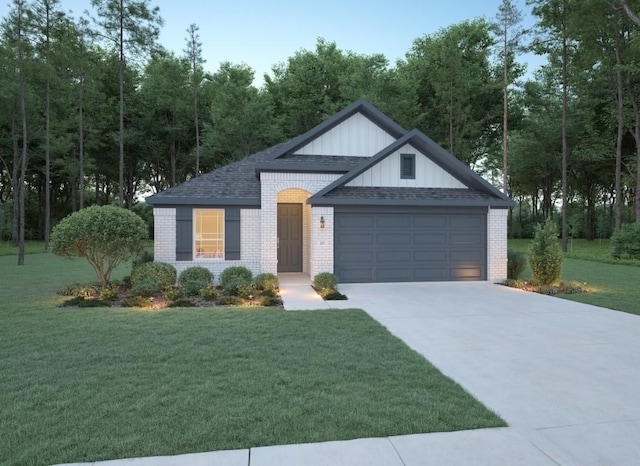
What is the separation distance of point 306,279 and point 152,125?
93.4 ft

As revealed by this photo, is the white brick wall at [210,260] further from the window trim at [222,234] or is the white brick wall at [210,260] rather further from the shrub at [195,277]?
the shrub at [195,277]

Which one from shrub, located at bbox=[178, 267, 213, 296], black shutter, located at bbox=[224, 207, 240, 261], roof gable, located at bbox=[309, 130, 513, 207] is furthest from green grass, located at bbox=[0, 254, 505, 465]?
roof gable, located at bbox=[309, 130, 513, 207]

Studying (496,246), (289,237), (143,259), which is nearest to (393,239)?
(496,246)

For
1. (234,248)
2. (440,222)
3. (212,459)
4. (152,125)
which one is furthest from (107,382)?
(152,125)

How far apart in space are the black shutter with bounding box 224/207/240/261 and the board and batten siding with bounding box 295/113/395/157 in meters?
3.23

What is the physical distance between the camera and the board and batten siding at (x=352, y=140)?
14305 mm

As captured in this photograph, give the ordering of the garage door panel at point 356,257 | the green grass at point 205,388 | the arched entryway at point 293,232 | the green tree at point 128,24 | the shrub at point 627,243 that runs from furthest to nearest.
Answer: the green tree at point 128,24 < the shrub at point 627,243 < the arched entryway at point 293,232 < the garage door panel at point 356,257 < the green grass at point 205,388

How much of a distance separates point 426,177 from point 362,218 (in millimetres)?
2815

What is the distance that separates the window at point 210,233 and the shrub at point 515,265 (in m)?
9.98

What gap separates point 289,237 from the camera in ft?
50.6

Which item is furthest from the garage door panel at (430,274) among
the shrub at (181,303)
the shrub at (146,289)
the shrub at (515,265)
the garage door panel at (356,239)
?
the shrub at (146,289)

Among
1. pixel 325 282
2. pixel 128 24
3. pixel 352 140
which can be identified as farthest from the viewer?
pixel 128 24

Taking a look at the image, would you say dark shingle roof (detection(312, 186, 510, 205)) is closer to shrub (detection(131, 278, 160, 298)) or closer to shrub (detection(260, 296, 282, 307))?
shrub (detection(260, 296, 282, 307))

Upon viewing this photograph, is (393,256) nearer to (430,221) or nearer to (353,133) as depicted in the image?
(430,221)
